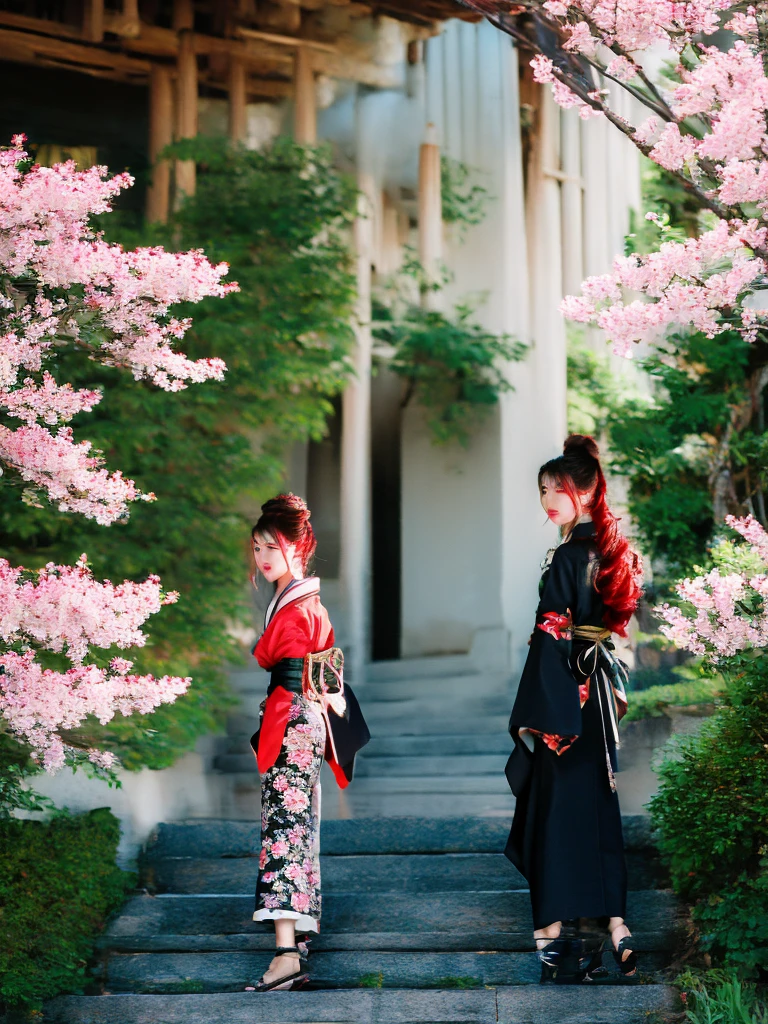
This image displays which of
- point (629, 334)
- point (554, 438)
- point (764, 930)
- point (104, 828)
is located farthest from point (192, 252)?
point (554, 438)

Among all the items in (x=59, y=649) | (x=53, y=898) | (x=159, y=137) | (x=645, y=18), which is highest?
(x=159, y=137)

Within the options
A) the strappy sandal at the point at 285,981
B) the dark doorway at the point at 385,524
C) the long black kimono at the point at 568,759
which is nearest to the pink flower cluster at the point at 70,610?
the strappy sandal at the point at 285,981

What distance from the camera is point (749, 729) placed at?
4176 millimetres

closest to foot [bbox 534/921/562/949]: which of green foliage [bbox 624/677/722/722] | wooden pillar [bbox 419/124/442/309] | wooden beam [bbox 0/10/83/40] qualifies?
green foliage [bbox 624/677/722/722]

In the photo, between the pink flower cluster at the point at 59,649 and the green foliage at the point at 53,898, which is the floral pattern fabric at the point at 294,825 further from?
the green foliage at the point at 53,898

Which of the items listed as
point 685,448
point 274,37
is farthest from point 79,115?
point 685,448

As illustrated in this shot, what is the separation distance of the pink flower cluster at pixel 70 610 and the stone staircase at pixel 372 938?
120 cm

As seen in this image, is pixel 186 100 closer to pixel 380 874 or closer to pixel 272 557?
pixel 272 557

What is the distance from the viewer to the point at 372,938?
14.5 ft

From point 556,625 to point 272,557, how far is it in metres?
1.04

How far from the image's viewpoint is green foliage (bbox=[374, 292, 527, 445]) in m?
8.38

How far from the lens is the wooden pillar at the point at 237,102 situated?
8094mm

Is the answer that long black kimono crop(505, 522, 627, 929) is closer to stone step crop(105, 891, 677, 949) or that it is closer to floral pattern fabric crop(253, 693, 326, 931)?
stone step crop(105, 891, 677, 949)

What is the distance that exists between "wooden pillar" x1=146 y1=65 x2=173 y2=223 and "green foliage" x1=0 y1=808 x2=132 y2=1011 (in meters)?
4.42
